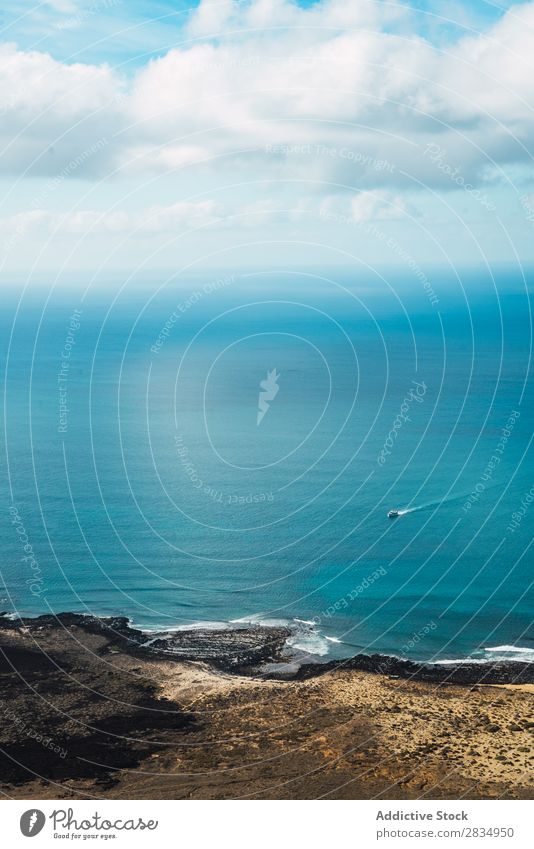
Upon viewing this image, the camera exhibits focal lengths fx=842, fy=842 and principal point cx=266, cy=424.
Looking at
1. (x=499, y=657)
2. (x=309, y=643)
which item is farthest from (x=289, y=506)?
(x=499, y=657)

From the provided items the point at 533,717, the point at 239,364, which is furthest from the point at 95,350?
the point at 533,717

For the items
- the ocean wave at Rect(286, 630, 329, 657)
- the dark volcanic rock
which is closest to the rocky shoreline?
the dark volcanic rock

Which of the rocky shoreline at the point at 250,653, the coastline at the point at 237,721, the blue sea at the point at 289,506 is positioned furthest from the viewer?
the blue sea at the point at 289,506

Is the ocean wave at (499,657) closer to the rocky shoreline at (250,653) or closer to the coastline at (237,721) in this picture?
the rocky shoreline at (250,653)

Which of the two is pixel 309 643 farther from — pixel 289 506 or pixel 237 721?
pixel 289 506

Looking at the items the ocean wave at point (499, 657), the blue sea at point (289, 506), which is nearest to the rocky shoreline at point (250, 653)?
the ocean wave at point (499, 657)

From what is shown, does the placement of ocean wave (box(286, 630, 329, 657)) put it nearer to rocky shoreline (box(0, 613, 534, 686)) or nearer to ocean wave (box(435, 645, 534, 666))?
rocky shoreline (box(0, 613, 534, 686))
